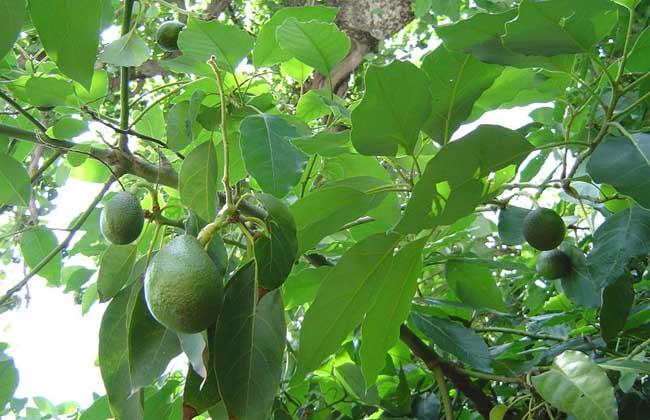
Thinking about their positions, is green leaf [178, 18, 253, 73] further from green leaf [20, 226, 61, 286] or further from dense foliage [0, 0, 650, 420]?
green leaf [20, 226, 61, 286]

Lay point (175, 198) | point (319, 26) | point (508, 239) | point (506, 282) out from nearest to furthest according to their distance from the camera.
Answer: point (319, 26) → point (508, 239) → point (175, 198) → point (506, 282)

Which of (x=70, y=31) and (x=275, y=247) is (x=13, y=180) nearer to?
(x=70, y=31)

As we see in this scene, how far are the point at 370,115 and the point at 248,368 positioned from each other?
0.30 metres

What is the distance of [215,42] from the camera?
964 mm

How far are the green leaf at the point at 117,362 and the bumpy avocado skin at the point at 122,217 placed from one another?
3.8 inches

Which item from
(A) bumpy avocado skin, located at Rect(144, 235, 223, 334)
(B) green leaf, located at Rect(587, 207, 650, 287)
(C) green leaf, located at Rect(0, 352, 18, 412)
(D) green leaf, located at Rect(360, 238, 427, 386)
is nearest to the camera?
(A) bumpy avocado skin, located at Rect(144, 235, 223, 334)

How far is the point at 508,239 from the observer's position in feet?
3.78

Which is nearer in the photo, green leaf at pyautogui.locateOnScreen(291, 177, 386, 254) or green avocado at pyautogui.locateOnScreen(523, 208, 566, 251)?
green leaf at pyautogui.locateOnScreen(291, 177, 386, 254)

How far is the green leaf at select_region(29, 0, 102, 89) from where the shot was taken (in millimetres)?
717

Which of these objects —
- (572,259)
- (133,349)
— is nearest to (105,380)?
(133,349)

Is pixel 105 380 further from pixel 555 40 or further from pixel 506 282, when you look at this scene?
pixel 506 282

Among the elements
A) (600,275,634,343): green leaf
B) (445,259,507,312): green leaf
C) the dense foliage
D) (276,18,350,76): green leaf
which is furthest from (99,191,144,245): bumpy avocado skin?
(600,275,634,343): green leaf

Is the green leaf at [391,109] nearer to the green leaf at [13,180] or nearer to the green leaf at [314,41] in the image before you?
the green leaf at [314,41]

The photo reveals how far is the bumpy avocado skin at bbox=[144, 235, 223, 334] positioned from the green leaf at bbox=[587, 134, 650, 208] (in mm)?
448
